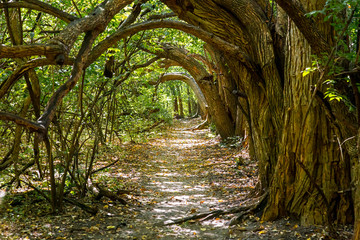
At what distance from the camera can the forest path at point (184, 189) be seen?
4.82 meters

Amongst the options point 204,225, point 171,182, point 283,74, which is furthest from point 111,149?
point 283,74

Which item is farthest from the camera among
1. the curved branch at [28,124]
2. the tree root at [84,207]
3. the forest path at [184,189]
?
the tree root at [84,207]

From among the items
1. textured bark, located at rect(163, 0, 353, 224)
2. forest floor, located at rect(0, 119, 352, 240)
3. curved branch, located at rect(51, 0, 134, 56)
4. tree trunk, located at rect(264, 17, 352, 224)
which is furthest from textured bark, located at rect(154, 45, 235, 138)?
tree trunk, located at rect(264, 17, 352, 224)

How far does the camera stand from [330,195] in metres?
4.19

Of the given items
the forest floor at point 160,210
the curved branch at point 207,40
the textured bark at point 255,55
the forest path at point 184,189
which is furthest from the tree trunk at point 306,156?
the forest path at point 184,189

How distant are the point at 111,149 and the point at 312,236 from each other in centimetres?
828

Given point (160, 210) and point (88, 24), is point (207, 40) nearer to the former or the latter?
point (88, 24)

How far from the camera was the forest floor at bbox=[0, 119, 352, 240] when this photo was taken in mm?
4363

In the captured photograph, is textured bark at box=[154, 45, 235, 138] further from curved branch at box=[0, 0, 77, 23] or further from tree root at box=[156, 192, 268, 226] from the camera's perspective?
curved branch at box=[0, 0, 77, 23]

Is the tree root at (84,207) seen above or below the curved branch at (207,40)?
below

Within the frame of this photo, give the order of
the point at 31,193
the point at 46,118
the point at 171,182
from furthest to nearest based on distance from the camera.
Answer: the point at 171,182 < the point at 31,193 < the point at 46,118

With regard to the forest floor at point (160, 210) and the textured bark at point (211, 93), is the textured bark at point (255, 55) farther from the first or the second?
the textured bark at point (211, 93)

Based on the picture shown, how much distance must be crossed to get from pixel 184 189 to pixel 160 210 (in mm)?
1470

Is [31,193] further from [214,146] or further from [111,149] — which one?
[214,146]
